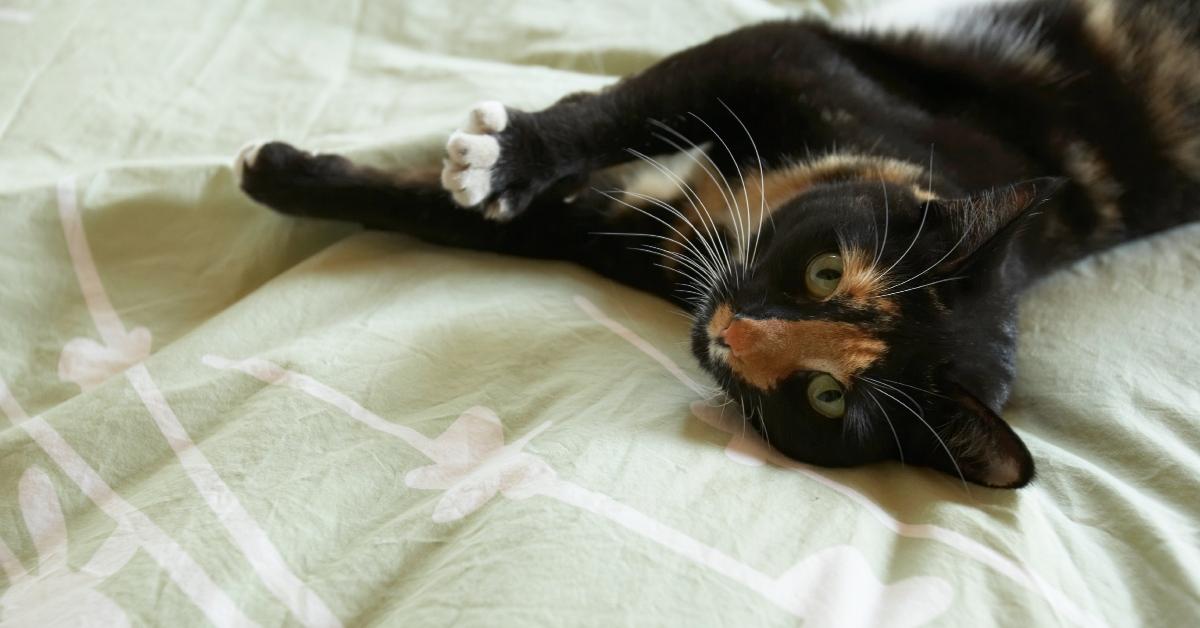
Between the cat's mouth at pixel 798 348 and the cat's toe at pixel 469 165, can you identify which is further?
the cat's toe at pixel 469 165

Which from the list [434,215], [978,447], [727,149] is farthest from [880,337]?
[434,215]

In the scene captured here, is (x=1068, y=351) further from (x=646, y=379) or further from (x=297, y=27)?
(x=297, y=27)

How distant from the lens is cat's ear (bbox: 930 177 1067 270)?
114 cm

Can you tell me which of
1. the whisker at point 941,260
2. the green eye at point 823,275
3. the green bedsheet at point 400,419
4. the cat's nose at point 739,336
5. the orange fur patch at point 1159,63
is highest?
the orange fur patch at point 1159,63

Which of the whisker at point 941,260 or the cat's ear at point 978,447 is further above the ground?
the whisker at point 941,260

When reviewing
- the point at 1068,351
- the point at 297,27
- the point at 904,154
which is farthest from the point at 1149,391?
the point at 297,27

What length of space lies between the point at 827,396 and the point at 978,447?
195mm

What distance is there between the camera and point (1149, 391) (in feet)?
4.14

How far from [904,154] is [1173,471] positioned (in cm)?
64

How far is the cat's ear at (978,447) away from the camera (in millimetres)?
1063

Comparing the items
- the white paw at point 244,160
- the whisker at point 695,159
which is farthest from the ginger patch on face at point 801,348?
the white paw at point 244,160

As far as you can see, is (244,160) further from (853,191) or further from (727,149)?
(853,191)

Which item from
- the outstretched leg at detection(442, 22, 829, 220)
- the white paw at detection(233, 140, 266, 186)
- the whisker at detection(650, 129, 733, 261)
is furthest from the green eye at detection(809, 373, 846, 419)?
the white paw at detection(233, 140, 266, 186)

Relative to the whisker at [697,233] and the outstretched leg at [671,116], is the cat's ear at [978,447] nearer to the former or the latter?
the whisker at [697,233]
